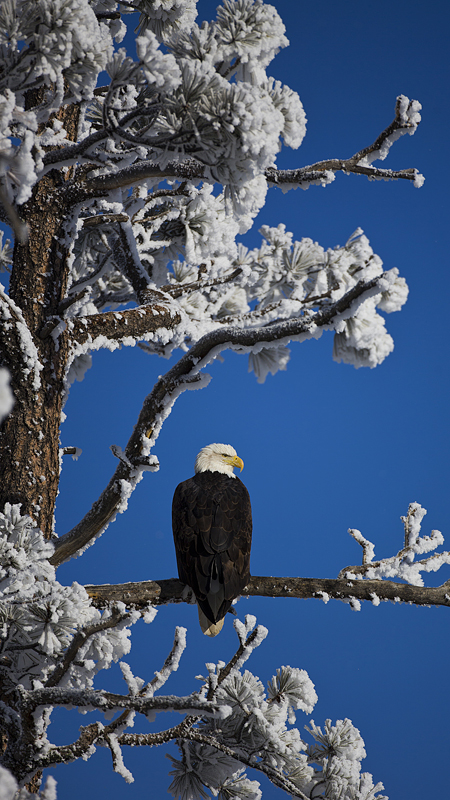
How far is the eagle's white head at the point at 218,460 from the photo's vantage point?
11.3 ft

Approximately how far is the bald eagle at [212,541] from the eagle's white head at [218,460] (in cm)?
46

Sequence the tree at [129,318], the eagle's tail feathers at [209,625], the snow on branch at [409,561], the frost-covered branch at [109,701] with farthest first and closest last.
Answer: the eagle's tail feathers at [209,625] < the snow on branch at [409,561] < the tree at [129,318] < the frost-covered branch at [109,701]

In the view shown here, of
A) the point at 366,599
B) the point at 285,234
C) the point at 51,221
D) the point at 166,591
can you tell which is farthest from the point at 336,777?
the point at 285,234

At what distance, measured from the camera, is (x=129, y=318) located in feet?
8.63

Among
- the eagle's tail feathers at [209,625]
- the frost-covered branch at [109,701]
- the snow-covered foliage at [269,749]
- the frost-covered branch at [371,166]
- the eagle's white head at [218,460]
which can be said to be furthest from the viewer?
the eagle's white head at [218,460]

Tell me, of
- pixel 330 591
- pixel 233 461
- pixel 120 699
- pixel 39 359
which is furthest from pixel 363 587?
pixel 39 359

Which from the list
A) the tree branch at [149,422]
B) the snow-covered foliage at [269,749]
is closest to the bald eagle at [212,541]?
the snow-covered foliage at [269,749]

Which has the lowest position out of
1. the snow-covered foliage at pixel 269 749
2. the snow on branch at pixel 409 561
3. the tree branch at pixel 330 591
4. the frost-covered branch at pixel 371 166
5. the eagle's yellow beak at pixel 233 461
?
the snow-covered foliage at pixel 269 749

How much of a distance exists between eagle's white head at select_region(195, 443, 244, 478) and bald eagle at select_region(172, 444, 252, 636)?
1.50ft

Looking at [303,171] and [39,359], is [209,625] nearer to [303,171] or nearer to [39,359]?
[39,359]

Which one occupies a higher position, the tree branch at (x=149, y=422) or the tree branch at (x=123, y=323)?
the tree branch at (x=123, y=323)

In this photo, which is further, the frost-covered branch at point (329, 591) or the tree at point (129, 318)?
the frost-covered branch at point (329, 591)

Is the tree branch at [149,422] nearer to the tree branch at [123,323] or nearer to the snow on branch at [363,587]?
the snow on branch at [363,587]

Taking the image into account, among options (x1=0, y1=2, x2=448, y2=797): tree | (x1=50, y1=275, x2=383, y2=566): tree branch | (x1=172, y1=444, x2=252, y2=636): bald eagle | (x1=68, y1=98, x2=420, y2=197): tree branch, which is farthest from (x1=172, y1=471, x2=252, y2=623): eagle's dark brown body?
(x1=68, y1=98, x2=420, y2=197): tree branch
